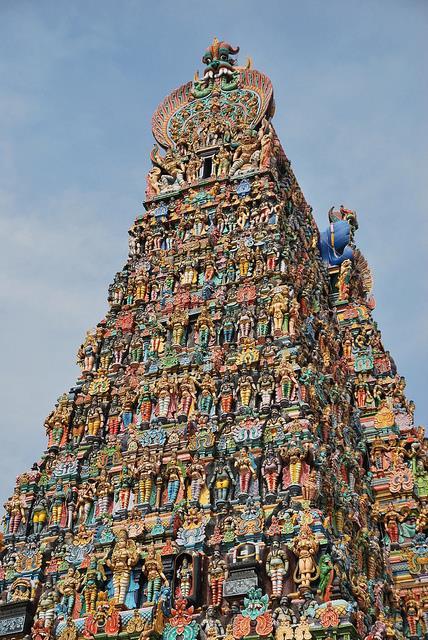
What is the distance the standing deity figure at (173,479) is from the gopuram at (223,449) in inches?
0.8

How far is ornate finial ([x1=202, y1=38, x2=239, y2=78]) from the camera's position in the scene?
2108 centimetres

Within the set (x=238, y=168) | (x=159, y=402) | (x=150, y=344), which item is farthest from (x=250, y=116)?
(x=159, y=402)

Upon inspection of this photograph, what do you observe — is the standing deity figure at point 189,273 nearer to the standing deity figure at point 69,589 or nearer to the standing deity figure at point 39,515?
the standing deity figure at point 39,515

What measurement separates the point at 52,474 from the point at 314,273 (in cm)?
727

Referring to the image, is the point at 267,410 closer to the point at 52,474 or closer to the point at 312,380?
the point at 312,380

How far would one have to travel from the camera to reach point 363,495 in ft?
50.7

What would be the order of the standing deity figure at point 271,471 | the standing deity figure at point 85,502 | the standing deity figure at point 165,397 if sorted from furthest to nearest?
the standing deity figure at point 165,397 → the standing deity figure at point 85,502 → the standing deity figure at point 271,471

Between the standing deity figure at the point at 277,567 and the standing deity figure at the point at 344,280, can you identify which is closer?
the standing deity figure at the point at 277,567

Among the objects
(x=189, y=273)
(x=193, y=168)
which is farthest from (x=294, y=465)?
(x=193, y=168)

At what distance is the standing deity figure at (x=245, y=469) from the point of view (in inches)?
507

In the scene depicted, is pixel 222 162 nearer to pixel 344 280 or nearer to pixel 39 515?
pixel 344 280

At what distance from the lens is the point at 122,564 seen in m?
12.5

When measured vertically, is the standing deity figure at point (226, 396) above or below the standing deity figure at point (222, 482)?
above

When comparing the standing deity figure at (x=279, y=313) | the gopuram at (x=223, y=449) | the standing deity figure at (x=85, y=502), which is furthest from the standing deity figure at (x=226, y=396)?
the standing deity figure at (x=85, y=502)
